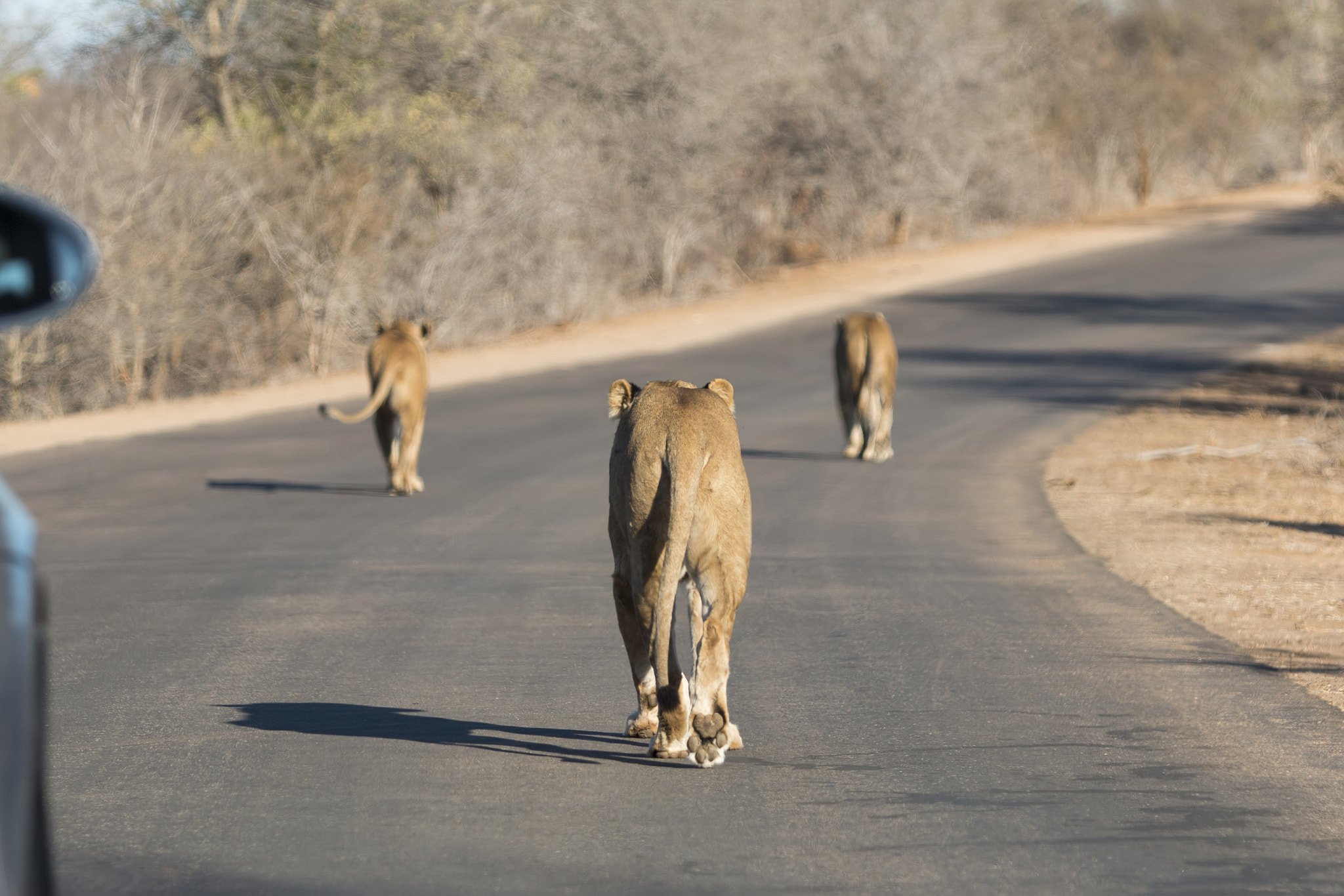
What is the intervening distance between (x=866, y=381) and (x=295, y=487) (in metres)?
5.20

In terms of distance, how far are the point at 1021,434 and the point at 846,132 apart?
20.5 m

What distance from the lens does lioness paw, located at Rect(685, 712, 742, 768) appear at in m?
5.25

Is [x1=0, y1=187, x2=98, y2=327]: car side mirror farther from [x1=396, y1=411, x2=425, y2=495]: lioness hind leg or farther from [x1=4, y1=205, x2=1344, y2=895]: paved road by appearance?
[x1=396, y1=411, x2=425, y2=495]: lioness hind leg

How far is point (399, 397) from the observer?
12.5 meters

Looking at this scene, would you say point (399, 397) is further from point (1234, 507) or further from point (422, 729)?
point (1234, 507)

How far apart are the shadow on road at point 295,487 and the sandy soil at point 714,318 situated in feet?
11.3

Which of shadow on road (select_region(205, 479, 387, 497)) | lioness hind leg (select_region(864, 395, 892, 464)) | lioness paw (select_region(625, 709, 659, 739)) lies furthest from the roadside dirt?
shadow on road (select_region(205, 479, 387, 497))

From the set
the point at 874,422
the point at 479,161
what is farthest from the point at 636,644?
the point at 479,161

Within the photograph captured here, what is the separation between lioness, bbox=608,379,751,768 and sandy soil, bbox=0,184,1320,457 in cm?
1237

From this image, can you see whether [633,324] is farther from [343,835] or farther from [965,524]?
[343,835]

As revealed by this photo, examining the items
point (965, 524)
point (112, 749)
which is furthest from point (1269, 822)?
point (965, 524)

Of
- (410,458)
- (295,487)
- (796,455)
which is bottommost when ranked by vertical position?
(796,455)

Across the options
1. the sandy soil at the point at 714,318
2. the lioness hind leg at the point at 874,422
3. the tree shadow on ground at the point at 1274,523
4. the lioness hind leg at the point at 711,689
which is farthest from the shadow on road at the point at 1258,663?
the sandy soil at the point at 714,318

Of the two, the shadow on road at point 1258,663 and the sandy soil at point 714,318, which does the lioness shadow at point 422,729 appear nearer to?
the shadow on road at point 1258,663
